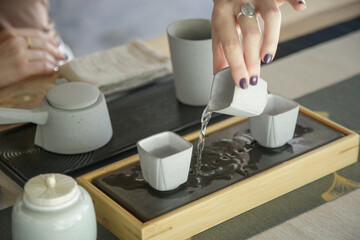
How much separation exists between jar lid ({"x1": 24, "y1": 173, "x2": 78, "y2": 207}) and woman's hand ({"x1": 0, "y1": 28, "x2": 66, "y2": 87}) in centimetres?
68

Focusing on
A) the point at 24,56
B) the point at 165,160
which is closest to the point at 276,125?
the point at 165,160

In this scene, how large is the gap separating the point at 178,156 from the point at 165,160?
2 cm

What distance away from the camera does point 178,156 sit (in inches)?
34.9

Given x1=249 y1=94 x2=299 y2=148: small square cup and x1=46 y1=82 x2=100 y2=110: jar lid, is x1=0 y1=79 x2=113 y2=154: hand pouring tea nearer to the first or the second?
x1=46 y1=82 x2=100 y2=110: jar lid

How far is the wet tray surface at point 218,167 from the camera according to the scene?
0.89m

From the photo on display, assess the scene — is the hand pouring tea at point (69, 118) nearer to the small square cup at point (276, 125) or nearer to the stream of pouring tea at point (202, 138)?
the stream of pouring tea at point (202, 138)

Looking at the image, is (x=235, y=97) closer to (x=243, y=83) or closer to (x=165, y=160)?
(x=243, y=83)

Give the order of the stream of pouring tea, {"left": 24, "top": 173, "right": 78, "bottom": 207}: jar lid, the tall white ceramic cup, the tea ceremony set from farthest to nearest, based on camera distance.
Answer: the tall white ceramic cup, the stream of pouring tea, the tea ceremony set, {"left": 24, "top": 173, "right": 78, "bottom": 207}: jar lid

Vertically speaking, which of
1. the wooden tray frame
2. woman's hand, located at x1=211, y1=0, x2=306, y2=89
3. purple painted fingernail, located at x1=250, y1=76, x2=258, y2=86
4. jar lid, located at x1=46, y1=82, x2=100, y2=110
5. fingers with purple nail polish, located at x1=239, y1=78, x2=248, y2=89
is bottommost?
the wooden tray frame

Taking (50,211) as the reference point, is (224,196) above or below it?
below

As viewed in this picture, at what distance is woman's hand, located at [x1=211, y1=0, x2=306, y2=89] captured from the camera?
913mm

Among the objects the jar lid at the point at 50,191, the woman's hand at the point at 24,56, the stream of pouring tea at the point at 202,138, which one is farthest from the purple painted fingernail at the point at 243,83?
the woman's hand at the point at 24,56

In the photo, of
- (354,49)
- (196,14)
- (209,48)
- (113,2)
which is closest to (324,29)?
(354,49)

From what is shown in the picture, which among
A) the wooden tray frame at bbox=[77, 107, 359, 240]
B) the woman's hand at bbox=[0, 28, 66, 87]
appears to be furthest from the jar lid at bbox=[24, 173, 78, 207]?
the woman's hand at bbox=[0, 28, 66, 87]
